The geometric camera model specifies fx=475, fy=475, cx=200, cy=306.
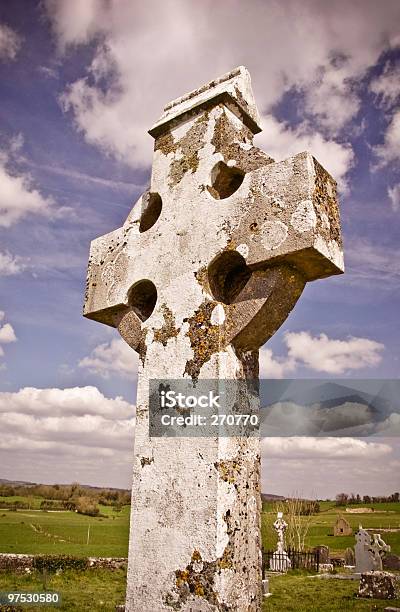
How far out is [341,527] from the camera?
35.2 m

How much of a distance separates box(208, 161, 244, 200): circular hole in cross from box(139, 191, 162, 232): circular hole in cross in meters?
0.61

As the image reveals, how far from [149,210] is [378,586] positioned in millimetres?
13078

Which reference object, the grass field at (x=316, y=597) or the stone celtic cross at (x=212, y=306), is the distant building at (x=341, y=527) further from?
the stone celtic cross at (x=212, y=306)

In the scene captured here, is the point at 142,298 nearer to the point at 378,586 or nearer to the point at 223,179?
the point at 223,179

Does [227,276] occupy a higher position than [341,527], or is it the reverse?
[227,276]

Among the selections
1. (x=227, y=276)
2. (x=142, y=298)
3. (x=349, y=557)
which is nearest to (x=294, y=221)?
(x=227, y=276)

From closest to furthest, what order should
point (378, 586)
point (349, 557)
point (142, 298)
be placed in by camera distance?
point (142, 298)
point (378, 586)
point (349, 557)

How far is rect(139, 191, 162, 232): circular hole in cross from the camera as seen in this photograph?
12.9ft

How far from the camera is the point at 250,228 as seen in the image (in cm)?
297

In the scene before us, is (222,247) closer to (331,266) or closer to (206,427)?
(331,266)

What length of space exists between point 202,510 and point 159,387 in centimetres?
83

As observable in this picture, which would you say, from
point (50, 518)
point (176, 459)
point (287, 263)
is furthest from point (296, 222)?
point (50, 518)

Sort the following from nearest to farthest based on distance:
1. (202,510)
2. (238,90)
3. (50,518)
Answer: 1. (202,510)
2. (238,90)
3. (50,518)

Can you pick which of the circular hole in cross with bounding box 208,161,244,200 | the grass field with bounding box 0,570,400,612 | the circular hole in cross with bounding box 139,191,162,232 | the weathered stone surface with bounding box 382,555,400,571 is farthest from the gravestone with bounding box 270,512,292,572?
the circular hole in cross with bounding box 208,161,244,200
